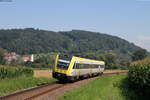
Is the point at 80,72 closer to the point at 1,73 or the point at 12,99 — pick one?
the point at 1,73

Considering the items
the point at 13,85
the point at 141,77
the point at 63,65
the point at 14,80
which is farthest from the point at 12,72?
the point at 141,77

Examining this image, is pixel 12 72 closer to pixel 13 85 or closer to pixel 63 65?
pixel 63 65

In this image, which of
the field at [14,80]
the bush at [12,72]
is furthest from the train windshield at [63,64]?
the bush at [12,72]

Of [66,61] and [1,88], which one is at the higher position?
[66,61]

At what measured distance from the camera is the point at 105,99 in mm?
17688

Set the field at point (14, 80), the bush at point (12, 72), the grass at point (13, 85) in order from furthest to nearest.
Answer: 1. the bush at point (12, 72)
2. the field at point (14, 80)
3. the grass at point (13, 85)

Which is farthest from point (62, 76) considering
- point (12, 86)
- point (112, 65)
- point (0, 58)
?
point (112, 65)

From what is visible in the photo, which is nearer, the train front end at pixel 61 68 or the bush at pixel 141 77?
the bush at pixel 141 77

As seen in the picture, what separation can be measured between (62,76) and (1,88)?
8.50 meters

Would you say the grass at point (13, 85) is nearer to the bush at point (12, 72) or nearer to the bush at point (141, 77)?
the bush at point (12, 72)

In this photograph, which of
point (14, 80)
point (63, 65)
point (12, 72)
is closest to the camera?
point (14, 80)

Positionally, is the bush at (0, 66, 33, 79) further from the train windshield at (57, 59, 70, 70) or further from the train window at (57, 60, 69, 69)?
the train window at (57, 60, 69, 69)

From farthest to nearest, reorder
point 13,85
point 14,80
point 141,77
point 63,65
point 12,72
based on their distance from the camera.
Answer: point 12,72, point 63,65, point 14,80, point 141,77, point 13,85

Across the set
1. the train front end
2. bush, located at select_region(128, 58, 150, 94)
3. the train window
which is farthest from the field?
bush, located at select_region(128, 58, 150, 94)
